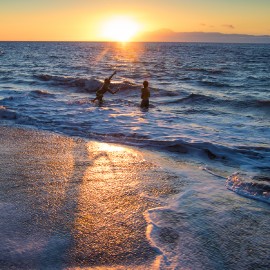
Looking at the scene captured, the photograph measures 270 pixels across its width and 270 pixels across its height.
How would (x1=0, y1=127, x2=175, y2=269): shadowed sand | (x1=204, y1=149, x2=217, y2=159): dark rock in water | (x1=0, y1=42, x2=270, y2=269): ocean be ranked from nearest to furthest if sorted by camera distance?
(x1=0, y1=127, x2=175, y2=269): shadowed sand, (x1=0, y1=42, x2=270, y2=269): ocean, (x1=204, y1=149, x2=217, y2=159): dark rock in water

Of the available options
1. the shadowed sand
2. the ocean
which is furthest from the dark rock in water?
the shadowed sand

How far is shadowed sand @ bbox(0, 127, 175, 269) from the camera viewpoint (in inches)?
137

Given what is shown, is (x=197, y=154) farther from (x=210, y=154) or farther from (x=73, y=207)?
(x=73, y=207)

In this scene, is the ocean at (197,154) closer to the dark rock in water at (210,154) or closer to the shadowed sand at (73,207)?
the dark rock in water at (210,154)

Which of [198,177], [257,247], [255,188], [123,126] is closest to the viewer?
[257,247]

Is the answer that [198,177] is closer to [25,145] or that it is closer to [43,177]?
[43,177]

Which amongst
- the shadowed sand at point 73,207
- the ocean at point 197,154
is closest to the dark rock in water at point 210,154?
the ocean at point 197,154

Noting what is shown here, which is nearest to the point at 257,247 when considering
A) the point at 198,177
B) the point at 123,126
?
the point at 198,177

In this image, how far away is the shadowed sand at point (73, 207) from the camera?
3.47 metres

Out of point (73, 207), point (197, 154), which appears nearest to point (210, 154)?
point (197, 154)

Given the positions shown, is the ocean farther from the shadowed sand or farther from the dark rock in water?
the shadowed sand

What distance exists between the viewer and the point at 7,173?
5734 millimetres

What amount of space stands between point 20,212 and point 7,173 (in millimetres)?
1594

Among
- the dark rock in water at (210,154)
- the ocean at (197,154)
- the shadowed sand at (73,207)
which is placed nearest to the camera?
the shadowed sand at (73,207)
